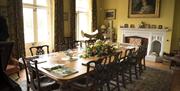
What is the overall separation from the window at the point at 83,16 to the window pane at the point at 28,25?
2.14m

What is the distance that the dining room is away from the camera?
2709 mm

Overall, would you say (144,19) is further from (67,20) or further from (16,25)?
(16,25)

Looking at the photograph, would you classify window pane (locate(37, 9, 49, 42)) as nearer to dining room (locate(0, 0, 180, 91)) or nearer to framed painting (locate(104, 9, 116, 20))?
dining room (locate(0, 0, 180, 91))

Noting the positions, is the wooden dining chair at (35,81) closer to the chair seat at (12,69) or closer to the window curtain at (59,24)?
the chair seat at (12,69)

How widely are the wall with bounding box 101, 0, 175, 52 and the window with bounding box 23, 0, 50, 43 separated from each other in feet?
10.8

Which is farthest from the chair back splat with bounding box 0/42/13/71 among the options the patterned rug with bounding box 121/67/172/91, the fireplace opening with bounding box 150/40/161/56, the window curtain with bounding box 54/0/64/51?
the fireplace opening with bounding box 150/40/161/56

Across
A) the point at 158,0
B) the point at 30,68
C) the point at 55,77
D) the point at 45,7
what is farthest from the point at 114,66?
the point at 158,0

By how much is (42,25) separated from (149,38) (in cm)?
430

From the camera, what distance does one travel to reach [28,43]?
543 centimetres

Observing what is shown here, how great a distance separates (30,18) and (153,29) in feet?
15.4

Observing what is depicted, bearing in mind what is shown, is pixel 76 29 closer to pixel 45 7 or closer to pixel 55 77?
pixel 45 7

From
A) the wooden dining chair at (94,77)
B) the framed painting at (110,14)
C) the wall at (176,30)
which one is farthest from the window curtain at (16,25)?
the wall at (176,30)

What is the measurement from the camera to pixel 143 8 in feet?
21.9

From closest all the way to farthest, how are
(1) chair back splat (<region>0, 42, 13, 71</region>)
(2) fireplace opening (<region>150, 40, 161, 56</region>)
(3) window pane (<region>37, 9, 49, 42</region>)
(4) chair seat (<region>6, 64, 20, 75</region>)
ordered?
(1) chair back splat (<region>0, 42, 13, 71</region>) → (4) chair seat (<region>6, 64, 20, 75</region>) → (3) window pane (<region>37, 9, 49, 42</region>) → (2) fireplace opening (<region>150, 40, 161, 56</region>)
